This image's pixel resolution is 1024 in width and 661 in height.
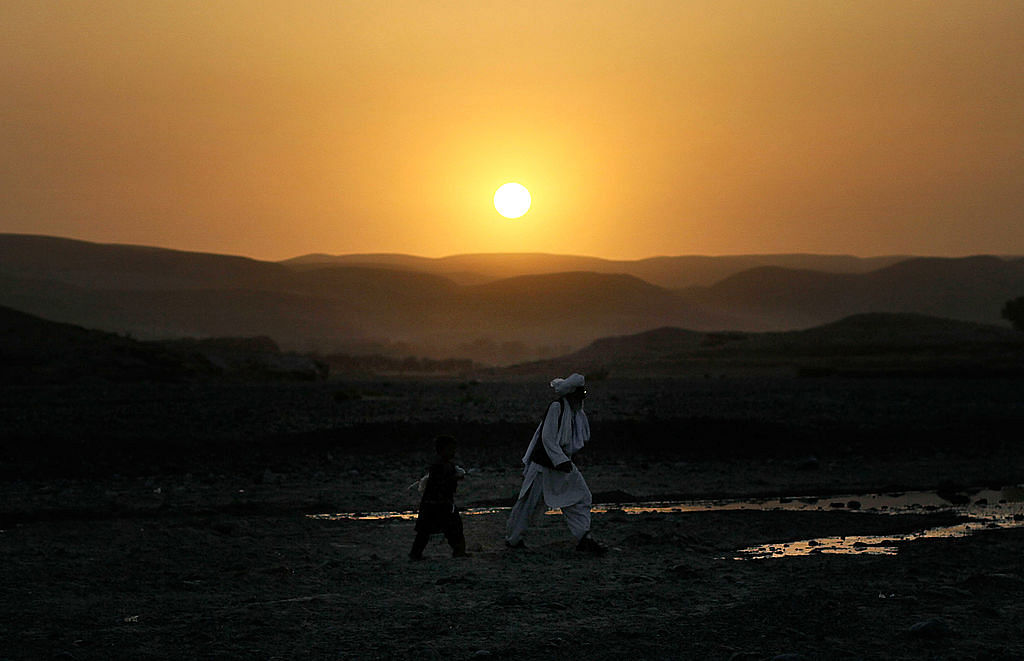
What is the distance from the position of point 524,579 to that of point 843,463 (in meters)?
11.8

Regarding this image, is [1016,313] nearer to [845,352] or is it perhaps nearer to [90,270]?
[845,352]

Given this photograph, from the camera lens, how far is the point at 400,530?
13.2 m

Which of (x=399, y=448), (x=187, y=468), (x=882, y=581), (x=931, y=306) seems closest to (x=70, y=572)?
(x=882, y=581)

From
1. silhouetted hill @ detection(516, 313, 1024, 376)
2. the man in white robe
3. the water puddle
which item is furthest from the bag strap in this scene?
silhouetted hill @ detection(516, 313, 1024, 376)

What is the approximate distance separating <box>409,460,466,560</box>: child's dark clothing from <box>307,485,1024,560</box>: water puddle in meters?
2.73

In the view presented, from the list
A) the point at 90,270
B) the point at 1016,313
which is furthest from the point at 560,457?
the point at 90,270

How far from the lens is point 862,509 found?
15008 millimetres

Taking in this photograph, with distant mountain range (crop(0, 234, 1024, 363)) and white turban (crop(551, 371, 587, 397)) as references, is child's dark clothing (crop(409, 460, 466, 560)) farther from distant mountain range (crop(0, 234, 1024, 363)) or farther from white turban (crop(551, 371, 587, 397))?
distant mountain range (crop(0, 234, 1024, 363))

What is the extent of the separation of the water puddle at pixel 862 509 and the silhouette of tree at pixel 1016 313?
6650 centimetres

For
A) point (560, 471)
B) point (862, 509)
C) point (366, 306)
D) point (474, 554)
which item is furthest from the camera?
point (366, 306)

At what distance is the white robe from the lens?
1161 cm

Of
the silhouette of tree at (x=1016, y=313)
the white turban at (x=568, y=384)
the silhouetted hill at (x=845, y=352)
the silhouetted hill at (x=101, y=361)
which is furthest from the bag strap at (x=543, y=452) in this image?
the silhouette of tree at (x=1016, y=313)

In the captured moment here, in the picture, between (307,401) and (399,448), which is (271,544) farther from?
(307,401)

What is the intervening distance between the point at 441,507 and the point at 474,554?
57 cm
